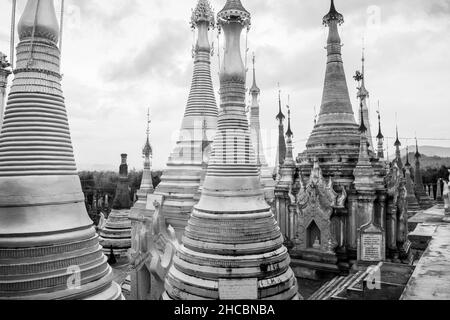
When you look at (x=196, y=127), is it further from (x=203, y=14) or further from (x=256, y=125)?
(x=256, y=125)

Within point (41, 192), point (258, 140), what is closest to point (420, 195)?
point (258, 140)

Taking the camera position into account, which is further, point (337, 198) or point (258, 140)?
point (258, 140)

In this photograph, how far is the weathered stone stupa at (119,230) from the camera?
24922mm

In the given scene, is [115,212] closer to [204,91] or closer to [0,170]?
[204,91]

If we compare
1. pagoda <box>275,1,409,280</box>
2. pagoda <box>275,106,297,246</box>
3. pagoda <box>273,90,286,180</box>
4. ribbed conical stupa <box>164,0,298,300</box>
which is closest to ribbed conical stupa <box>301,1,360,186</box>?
pagoda <box>275,1,409,280</box>

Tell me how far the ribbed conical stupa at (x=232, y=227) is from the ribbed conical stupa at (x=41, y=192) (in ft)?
7.96

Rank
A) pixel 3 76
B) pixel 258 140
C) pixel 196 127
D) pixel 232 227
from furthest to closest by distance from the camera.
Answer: pixel 258 140
pixel 196 127
pixel 3 76
pixel 232 227

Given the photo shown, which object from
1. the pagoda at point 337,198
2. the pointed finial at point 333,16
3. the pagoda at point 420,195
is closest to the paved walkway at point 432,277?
the pagoda at point 337,198

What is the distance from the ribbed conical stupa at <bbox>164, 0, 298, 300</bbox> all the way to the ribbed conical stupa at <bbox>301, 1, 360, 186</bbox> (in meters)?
10.7

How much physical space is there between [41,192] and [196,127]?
10049 mm

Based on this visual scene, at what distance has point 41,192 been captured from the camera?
6875mm

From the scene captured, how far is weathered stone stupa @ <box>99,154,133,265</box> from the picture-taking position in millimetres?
24922

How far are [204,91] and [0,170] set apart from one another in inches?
427

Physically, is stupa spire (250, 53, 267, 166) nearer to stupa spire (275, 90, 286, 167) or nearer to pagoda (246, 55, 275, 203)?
pagoda (246, 55, 275, 203)
